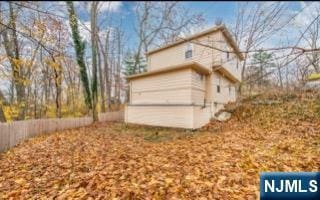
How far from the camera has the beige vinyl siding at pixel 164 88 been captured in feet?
43.4

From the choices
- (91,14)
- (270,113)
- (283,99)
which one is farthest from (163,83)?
(91,14)

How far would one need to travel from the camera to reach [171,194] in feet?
13.4

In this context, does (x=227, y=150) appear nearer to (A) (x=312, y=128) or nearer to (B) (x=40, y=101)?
(A) (x=312, y=128)

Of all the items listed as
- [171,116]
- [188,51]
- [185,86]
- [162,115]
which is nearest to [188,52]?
[188,51]

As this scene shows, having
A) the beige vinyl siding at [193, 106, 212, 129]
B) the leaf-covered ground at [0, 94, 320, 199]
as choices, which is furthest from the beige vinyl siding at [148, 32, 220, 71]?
the leaf-covered ground at [0, 94, 320, 199]

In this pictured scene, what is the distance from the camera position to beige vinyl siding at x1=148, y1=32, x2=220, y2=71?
15.3 metres

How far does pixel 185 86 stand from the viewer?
521 inches

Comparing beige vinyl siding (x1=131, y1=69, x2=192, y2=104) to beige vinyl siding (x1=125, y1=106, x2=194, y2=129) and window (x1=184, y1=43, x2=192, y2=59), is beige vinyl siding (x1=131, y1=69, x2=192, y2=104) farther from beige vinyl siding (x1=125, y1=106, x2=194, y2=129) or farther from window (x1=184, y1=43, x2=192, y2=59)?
window (x1=184, y1=43, x2=192, y2=59)

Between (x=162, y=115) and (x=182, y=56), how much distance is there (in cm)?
523

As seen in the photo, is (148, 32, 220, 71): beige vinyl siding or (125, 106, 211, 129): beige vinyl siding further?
(148, 32, 220, 71): beige vinyl siding

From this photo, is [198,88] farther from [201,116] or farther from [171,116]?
[171,116]

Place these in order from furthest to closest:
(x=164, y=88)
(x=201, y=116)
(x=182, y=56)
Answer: (x=182, y=56)
(x=164, y=88)
(x=201, y=116)

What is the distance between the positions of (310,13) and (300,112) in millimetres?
9315

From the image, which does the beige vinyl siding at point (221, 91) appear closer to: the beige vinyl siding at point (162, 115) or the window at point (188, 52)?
the window at point (188, 52)
